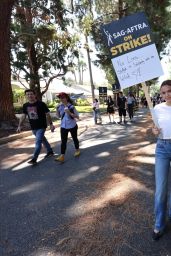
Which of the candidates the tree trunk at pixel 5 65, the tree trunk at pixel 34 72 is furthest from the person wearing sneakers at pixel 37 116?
the tree trunk at pixel 34 72

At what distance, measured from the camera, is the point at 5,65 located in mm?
17266

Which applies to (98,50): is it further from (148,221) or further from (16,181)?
(148,221)

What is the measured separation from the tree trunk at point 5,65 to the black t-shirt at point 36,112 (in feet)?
27.2

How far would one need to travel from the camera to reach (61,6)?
78.4 feet

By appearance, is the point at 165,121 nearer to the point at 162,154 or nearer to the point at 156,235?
the point at 162,154

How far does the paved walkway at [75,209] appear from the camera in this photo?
4.32m

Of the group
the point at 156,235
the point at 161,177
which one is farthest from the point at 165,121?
the point at 156,235

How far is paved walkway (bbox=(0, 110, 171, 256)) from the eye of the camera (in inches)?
170

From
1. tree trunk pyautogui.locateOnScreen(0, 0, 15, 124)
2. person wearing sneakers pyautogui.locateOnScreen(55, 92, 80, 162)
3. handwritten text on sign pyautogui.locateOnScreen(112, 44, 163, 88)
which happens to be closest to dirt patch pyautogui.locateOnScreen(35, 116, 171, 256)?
handwritten text on sign pyautogui.locateOnScreen(112, 44, 163, 88)

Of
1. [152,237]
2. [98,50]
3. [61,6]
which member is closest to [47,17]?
[61,6]

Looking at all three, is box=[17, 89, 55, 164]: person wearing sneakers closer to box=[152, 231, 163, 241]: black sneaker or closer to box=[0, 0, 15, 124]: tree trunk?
box=[152, 231, 163, 241]: black sneaker

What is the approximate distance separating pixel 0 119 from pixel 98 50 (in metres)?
21.4

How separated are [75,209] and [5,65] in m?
12.8

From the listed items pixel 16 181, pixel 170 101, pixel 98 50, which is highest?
pixel 98 50
